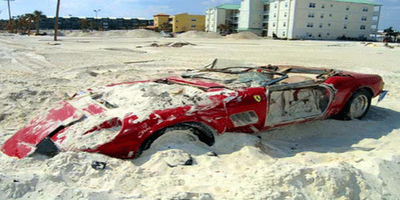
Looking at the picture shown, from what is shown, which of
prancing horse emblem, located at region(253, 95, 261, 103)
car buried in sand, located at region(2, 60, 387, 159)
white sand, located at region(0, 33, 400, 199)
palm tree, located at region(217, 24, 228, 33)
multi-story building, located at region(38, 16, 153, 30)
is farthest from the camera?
multi-story building, located at region(38, 16, 153, 30)

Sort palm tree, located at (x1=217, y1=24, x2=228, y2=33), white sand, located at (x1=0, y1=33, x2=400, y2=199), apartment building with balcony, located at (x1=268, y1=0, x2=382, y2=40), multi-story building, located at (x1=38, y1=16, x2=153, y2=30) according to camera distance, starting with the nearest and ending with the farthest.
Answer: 1. white sand, located at (x1=0, y1=33, x2=400, y2=199)
2. apartment building with balcony, located at (x1=268, y1=0, x2=382, y2=40)
3. palm tree, located at (x1=217, y1=24, x2=228, y2=33)
4. multi-story building, located at (x1=38, y1=16, x2=153, y2=30)

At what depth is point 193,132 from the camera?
3414mm

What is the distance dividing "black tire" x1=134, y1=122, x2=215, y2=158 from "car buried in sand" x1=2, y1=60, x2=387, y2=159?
0.04 ft

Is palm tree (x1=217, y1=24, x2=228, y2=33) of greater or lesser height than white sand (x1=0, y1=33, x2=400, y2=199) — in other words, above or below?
above

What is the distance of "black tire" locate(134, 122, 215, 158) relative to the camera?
3158 millimetres

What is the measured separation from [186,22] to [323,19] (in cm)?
4782

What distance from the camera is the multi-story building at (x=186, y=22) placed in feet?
322

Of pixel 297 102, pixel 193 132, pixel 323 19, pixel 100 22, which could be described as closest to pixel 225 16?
pixel 323 19

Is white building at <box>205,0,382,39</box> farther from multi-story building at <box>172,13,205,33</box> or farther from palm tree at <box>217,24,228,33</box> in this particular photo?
multi-story building at <box>172,13,205,33</box>

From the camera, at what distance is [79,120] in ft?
10.8

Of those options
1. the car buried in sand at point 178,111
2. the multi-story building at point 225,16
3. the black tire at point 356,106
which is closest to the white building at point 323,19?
the multi-story building at point 225,16

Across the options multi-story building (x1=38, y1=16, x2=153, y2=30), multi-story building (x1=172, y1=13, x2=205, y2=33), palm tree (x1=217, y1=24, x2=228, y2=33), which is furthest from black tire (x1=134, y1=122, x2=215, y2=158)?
multi-story building (x1=38, y1=16, x2=153, y2=30)

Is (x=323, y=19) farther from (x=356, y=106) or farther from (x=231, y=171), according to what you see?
(x=231, y=171)

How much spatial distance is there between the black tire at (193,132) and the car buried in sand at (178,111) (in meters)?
0.01
